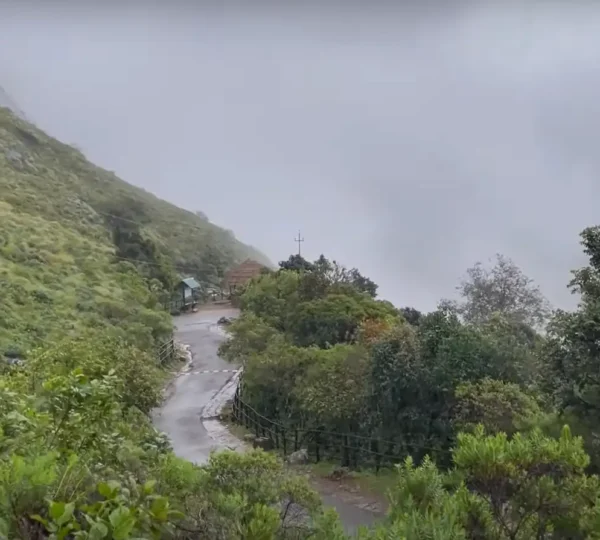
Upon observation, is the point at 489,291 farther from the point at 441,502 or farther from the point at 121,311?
the point at 441,502

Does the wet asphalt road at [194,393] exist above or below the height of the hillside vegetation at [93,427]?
below

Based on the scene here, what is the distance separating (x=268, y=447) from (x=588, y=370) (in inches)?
376

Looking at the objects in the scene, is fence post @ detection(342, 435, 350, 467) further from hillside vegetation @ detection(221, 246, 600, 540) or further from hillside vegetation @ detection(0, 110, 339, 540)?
hillside vegetation @ detection(0, 110, 339, 540)

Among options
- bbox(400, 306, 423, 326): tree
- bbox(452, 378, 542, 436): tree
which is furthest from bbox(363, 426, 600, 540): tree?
bbox(400, 306, 423, 326): tree

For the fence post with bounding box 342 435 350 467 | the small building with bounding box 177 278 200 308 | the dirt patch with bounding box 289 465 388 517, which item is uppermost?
the small building with bounding box 177 278 200 308

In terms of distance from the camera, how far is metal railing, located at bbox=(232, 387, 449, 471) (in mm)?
12977

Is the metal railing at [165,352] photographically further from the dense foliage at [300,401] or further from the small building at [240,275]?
the small building at [240,275]

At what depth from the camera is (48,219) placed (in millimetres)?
38281

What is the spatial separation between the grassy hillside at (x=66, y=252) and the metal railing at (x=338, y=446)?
6693 millimetres

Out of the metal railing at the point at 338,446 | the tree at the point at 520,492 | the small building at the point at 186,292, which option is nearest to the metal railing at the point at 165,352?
the metal railing at the point at 338,446

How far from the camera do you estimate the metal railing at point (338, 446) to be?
1298 centimetres

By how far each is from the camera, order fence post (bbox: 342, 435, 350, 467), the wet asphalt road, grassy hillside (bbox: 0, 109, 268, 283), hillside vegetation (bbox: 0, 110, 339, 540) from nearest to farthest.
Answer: hillside vegetation (bbox: 0, 110, 339, 540), fence post (bbox: 342, 435, 350, 467), the wet asphalt road, grassy hillside (bbox: 0, 109, 268, 283)

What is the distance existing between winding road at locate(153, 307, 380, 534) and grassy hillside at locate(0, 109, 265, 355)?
2.41 m

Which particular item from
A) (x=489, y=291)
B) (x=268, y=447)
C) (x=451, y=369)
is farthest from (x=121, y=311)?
(x=451, y=369)
